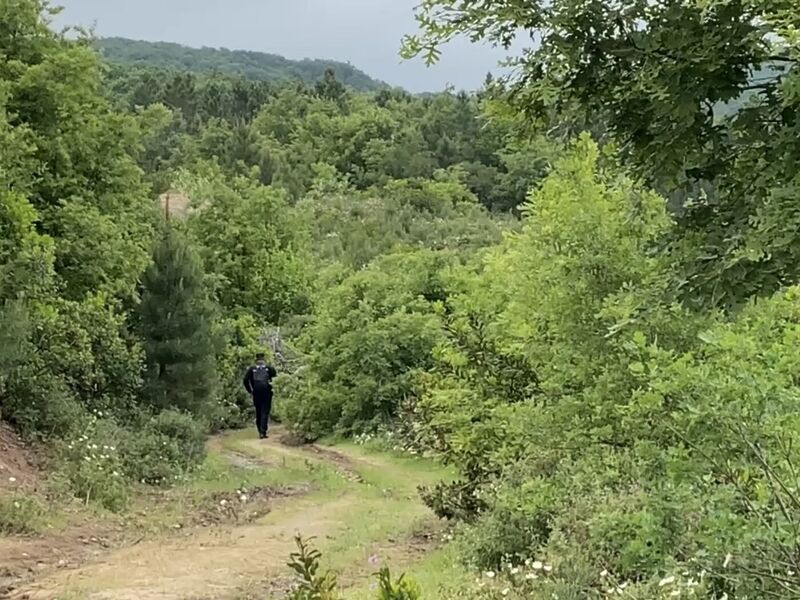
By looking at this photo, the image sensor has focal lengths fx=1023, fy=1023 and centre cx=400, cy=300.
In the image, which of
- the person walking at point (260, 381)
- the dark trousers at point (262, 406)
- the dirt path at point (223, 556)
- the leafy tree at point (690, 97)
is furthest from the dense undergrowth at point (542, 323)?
the dirt path at point (223, 556)

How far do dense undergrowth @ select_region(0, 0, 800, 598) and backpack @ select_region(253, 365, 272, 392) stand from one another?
35.0 inches

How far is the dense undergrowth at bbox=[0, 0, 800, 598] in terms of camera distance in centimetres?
449

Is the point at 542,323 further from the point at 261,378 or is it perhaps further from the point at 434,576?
the point at 261,378

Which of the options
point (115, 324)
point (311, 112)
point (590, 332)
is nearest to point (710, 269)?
point (590, 332)

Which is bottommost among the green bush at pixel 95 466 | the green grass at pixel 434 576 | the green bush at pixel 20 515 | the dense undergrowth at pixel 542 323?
the green bush at pixel 95 466

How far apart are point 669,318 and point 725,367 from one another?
1.26 meters

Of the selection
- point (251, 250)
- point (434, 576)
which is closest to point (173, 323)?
point (434, 576)

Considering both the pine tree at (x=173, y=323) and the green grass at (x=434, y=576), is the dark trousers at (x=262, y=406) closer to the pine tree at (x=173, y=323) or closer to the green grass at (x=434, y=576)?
the pine tree at (x=173, y=323)

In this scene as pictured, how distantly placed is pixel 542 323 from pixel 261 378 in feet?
36.4

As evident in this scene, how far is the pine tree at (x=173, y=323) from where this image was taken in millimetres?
18844

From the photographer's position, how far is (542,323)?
31.6ft

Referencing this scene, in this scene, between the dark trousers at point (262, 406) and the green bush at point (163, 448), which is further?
the dark trousers at point (262, 406)

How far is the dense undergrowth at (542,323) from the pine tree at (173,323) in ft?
0.14

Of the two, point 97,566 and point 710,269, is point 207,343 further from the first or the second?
point 710,269
